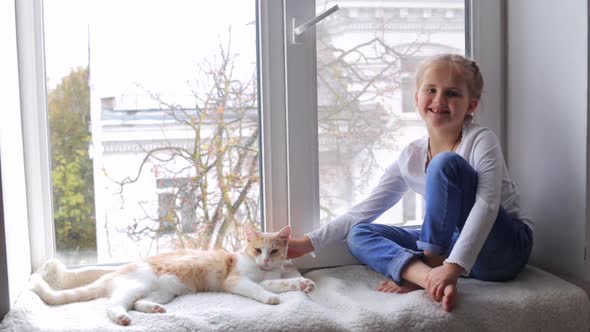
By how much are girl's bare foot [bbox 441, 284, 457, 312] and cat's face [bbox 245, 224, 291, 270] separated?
1.38ft

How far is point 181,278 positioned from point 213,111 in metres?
0.45

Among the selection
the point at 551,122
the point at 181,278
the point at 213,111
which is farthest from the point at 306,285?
the point at 551,122

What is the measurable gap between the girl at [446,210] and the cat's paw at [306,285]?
14cm

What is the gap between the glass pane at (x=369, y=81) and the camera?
152cm

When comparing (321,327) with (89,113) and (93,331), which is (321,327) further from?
(89,113)

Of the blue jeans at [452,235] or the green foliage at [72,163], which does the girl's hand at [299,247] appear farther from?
the green foliage at [72,163]

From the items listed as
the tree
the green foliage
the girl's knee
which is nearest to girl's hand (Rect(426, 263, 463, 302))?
the girl's knee

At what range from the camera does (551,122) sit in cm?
144

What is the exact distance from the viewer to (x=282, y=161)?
1.53 meters

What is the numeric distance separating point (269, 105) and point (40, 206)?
640 millimetres

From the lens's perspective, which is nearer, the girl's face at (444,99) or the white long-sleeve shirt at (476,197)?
the white long-sleeve shirt at (476,197)

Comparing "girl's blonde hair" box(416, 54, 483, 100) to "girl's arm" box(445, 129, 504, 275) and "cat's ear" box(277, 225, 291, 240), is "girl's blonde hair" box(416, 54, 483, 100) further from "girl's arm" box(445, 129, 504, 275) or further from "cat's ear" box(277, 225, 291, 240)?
"cat's ear" box(277, 225, 291, 240)

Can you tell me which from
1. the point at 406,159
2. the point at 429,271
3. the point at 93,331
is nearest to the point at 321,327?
the point at 429,271

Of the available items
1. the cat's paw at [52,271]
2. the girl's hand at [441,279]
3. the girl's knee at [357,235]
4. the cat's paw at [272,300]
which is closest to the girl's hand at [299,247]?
the girl's knee at [357,235]
